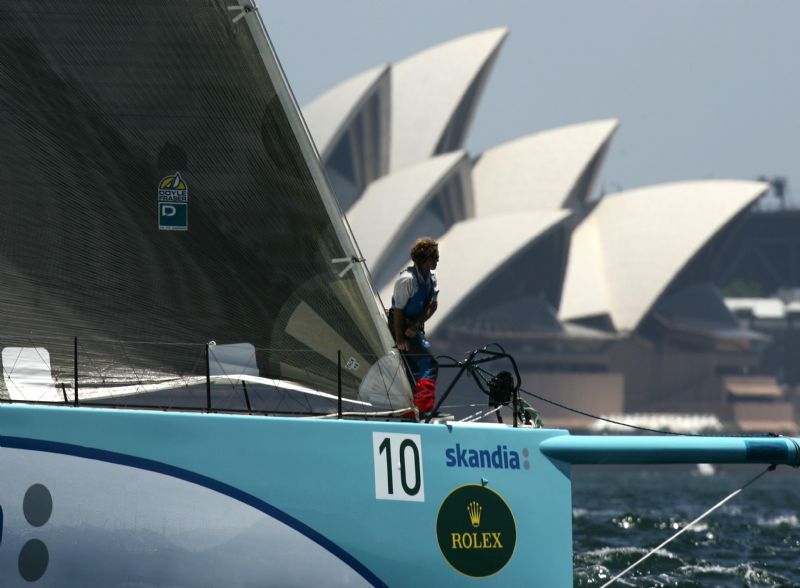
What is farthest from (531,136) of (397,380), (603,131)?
(397,380)

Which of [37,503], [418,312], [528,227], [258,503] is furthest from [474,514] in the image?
[528,227]

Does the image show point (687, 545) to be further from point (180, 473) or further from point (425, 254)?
A: point (180, 473)

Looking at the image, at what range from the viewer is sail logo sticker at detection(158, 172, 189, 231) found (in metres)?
5.36

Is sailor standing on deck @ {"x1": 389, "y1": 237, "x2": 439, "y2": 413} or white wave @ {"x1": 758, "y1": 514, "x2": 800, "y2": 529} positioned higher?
sailor standing on deck @ {"x1": 389, "y1": 237, "x2": 439, "y2": 413}

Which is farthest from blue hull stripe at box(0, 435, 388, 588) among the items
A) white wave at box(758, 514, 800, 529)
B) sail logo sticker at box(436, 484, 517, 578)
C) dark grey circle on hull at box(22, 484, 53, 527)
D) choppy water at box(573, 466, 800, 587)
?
white wave at box(758, 514, 800, 529)

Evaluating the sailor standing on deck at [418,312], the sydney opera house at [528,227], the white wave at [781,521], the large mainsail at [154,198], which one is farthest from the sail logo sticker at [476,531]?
the sydney opera house at [528,227]

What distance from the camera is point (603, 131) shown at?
4525cm

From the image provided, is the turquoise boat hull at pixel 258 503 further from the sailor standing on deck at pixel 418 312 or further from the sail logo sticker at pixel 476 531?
the sailor standing on deck at pixel 418 312

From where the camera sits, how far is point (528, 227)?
44406mm

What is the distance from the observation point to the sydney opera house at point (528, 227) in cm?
4475

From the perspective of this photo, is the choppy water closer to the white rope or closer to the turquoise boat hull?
the white rope

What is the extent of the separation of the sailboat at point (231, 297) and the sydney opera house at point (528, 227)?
37727 millimetres

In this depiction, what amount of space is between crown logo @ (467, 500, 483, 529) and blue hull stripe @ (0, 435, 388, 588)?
0.48m

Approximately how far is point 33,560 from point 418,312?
177 centimetres
